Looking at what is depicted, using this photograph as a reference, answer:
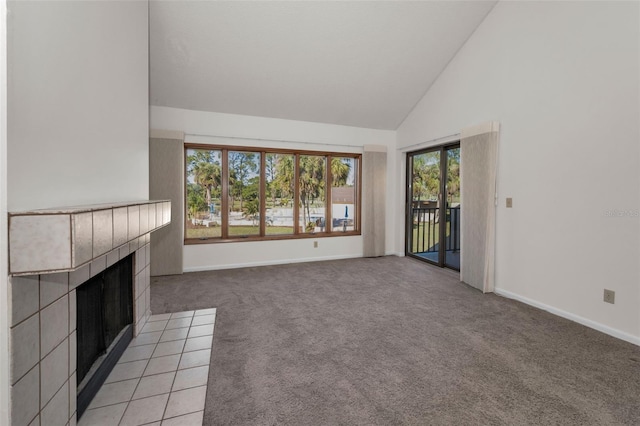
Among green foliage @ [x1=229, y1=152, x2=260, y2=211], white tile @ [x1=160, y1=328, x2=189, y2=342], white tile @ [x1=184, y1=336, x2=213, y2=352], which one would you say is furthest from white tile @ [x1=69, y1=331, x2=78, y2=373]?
green foliage @ [x1=229, y1=152, x2=260, y2=211]

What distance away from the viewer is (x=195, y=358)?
2002 millimetres

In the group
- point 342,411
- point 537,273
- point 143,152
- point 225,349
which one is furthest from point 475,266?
point 143,152

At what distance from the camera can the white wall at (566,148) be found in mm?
2330

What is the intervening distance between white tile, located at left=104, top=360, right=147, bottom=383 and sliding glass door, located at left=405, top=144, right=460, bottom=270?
A: 407 centimetres

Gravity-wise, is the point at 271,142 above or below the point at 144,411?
above

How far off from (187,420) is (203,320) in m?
1.21

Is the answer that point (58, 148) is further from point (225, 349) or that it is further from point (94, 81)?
point (225, 349)

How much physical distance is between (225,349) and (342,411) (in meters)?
1.02

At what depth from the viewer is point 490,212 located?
3.41m

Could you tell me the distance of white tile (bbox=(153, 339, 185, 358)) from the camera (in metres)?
2.05

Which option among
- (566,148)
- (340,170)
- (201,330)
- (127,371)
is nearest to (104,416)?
(127,371)

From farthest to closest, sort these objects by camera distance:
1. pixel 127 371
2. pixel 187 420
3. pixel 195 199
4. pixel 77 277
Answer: pixel 195 199 → pixel 127 371 → pixel 187 420 → pixel 77 277

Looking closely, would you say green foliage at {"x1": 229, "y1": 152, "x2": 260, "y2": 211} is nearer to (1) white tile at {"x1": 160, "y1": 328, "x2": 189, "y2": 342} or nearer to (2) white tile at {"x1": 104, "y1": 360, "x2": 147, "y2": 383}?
(1) white tile at {"x1": 160, "y1": 328, "x2": 189, "y2": 342}

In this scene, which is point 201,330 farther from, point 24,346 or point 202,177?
point 202,177
